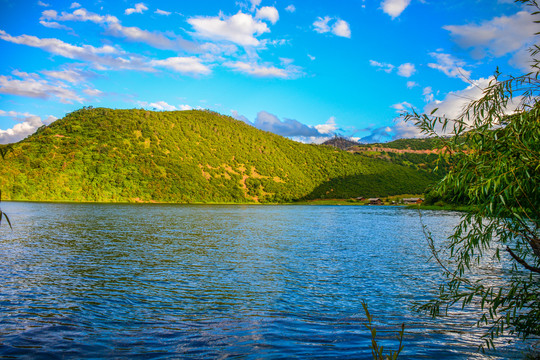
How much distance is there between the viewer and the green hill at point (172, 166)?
111 m

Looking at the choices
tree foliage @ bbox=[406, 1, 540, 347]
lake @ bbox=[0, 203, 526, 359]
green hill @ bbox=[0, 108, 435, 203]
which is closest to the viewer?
tree foliage @ bbox=[406, 1, 540, 347]

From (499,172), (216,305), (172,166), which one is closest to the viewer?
(499,172)

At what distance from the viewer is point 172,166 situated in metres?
135

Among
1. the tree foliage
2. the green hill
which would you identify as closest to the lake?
the tree foliage

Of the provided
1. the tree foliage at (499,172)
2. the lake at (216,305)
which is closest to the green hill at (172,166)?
the lake at (216,305)

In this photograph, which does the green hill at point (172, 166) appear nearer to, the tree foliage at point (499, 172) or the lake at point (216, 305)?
the lake at point (216, 305)

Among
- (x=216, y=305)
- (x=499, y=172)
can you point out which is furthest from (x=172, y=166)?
(x=499, y=172)

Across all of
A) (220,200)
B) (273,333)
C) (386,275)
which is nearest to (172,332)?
(273,333)

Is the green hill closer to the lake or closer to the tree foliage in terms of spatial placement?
the lake

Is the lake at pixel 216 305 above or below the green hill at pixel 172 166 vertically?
below

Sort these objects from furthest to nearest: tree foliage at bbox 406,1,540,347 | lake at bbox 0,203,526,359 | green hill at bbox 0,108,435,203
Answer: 1. green hill at bbox 0,108,435,203
2. lake at bbox 0,203,526,359
3. tree foliage at bbox 406,1,540,347

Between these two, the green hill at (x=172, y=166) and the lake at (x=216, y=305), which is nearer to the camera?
the lake at (x=216, y=305)

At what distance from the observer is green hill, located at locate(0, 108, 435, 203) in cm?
11106

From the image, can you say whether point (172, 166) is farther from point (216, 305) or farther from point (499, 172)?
point (499, 172)
